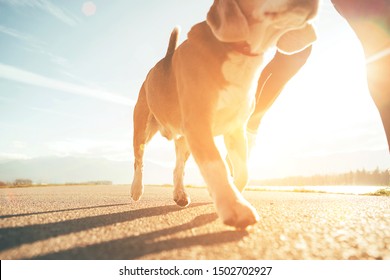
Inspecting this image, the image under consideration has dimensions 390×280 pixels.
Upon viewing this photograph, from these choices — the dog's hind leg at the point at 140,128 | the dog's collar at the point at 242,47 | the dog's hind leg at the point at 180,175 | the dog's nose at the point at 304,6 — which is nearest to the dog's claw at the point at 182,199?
→ the dog's hind leg at the point at 180,175

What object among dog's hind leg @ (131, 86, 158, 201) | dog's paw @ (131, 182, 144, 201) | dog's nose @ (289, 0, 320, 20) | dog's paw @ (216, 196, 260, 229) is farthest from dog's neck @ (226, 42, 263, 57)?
dog's paw @ (131, 182, 144, 201)

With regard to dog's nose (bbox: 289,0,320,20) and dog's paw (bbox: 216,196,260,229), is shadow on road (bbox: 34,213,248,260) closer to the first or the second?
dog's paw (bbox: 216,196,260,229)

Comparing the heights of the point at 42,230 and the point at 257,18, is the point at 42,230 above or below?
below

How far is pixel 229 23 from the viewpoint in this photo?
2064mm

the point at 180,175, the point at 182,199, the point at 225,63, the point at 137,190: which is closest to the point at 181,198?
the point at 182,199

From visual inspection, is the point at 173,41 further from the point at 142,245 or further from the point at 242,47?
the point at 142,245

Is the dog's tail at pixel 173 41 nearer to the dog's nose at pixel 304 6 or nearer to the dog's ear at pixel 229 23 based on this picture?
the dog's ear at pixel 229 23

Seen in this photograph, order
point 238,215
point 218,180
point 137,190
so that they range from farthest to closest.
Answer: point 137,190
point 218,180
point 238,215

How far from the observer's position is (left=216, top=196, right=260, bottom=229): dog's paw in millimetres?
1566

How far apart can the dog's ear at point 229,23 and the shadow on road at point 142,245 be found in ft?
3.91

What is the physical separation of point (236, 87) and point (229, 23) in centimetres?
41

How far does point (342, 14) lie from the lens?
2721 mm

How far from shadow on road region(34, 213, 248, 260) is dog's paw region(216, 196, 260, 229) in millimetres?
48
